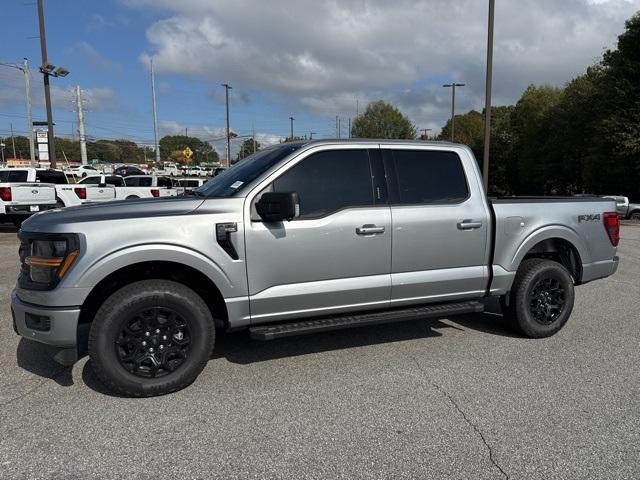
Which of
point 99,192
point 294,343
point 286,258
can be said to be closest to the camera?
point 286,258

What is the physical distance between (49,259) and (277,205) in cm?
162

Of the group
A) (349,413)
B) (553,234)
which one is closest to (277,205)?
(349,413)

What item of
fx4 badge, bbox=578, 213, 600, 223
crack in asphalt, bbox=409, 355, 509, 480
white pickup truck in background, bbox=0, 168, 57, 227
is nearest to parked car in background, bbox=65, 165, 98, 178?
white pickup truck in background, bbox=0, 168, 57, 227

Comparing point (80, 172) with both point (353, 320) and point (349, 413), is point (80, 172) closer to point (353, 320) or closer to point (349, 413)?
point (353, 320)

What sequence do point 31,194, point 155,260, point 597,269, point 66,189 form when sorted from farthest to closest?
point 66,189
point 31,194
point 597,269
point 155,260

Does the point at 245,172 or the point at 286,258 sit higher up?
the point at 245,172

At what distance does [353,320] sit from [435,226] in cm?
A: 113

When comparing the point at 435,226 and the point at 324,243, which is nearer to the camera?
the point at 324,243

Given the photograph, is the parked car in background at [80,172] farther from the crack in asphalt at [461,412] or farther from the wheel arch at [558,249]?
the crack in asphalt at [461,412]

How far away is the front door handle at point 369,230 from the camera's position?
4137 millimetres

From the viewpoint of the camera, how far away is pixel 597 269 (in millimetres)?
5391

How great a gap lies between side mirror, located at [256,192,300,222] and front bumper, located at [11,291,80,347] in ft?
4.85

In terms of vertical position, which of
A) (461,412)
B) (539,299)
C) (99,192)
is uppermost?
(99,192)

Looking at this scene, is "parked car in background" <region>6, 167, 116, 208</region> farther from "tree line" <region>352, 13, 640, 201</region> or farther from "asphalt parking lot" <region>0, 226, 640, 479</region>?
"tree line" <region>352, 13, 640, 201</region>
